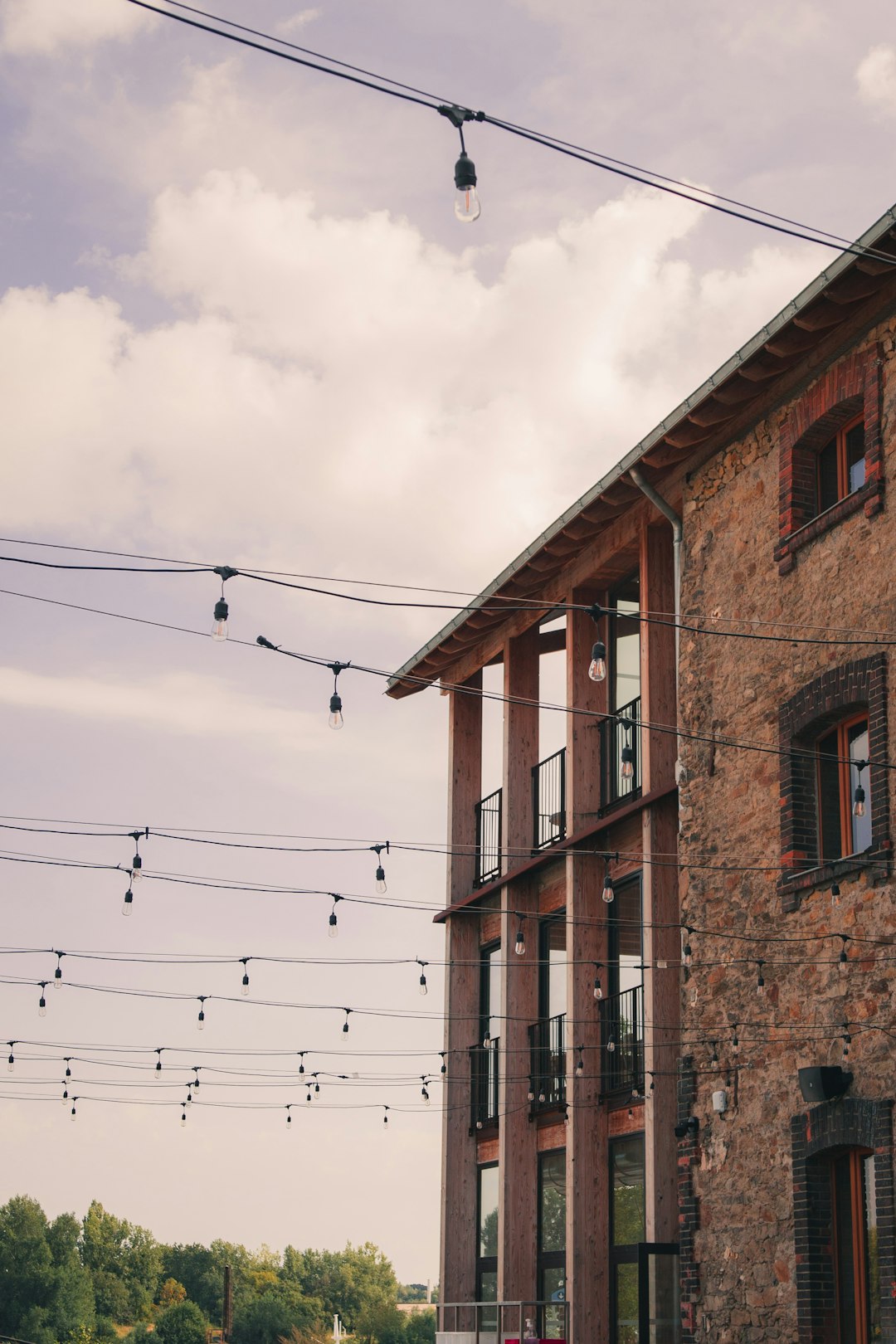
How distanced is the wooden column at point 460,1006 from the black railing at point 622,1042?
9.90ft

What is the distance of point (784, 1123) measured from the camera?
41.1 ft

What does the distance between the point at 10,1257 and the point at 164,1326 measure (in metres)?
17.5

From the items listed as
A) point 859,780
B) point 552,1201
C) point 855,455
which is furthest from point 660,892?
A: point 855,455

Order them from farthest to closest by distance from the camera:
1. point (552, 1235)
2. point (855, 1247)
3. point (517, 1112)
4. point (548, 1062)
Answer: point (517, 1112)
point (548, 1062)
point (552, 1235)
point (855, 1247)

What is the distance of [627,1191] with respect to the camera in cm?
1584

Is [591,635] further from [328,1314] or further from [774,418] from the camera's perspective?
[328,1314]

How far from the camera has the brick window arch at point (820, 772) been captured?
40.9 feet

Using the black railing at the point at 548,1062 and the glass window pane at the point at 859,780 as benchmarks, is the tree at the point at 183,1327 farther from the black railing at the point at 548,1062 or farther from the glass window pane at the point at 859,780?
the glass window pane at the point at 859,780

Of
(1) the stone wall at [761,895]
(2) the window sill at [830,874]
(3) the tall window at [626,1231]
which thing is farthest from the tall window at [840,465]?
(3) the tall window at [626,1231]

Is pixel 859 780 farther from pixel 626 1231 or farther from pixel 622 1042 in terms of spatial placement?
pixel 626 1231

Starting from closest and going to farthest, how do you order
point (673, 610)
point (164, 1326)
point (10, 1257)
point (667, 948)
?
point (667, 948) → point (673, 610) → point (164, 1326) → point (10, 1257)

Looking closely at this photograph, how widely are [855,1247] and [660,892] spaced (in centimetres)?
415

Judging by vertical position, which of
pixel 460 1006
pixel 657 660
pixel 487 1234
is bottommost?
pixel 487 1234

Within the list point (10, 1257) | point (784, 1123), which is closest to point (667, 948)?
point (784, 1123)
